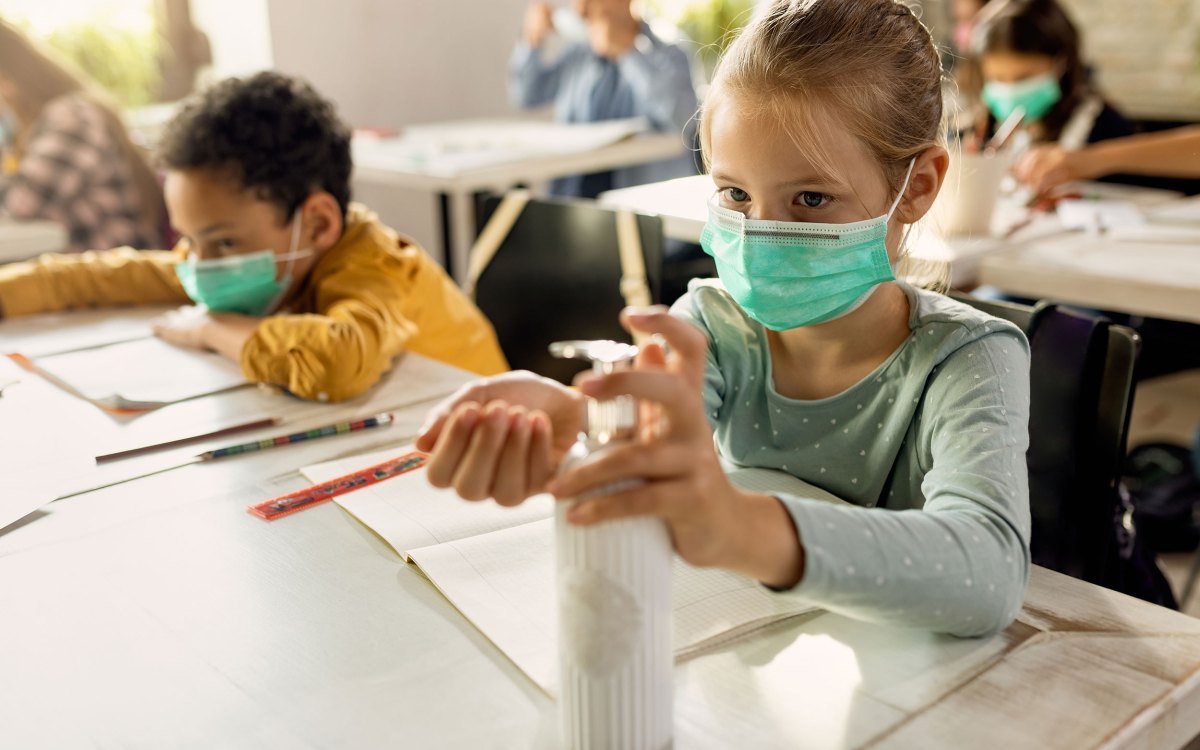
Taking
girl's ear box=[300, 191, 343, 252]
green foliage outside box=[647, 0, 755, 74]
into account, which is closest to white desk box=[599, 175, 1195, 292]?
girl's ear box=[300, 191, 343, 252]

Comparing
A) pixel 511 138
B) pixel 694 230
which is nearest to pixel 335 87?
pixel 511 138

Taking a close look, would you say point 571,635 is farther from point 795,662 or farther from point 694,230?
point 694,230

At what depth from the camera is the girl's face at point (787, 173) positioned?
0.92 m

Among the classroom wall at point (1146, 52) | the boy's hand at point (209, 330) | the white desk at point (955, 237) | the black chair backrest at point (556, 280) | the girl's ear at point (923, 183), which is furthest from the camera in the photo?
the classroom wall at point (1146, 52)

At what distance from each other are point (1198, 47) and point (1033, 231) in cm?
271

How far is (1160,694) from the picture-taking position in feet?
2.15

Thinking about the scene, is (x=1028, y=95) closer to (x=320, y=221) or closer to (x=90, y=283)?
(x=320, y=221)

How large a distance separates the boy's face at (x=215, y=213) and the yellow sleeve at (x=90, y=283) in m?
0.24

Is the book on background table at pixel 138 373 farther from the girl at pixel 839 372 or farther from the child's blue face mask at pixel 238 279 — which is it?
the girl at pixel 839 372

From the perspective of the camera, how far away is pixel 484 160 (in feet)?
9.21

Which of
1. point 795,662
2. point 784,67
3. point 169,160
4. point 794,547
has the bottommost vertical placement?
point 795,662

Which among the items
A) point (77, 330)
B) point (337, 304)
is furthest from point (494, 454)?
point (77, 330)

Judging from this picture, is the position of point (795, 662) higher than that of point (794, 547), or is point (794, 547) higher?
point (794, 547)

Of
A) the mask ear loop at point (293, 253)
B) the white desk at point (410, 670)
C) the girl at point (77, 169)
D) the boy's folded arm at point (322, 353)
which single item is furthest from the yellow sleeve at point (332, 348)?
the girl at point (77, 169)
